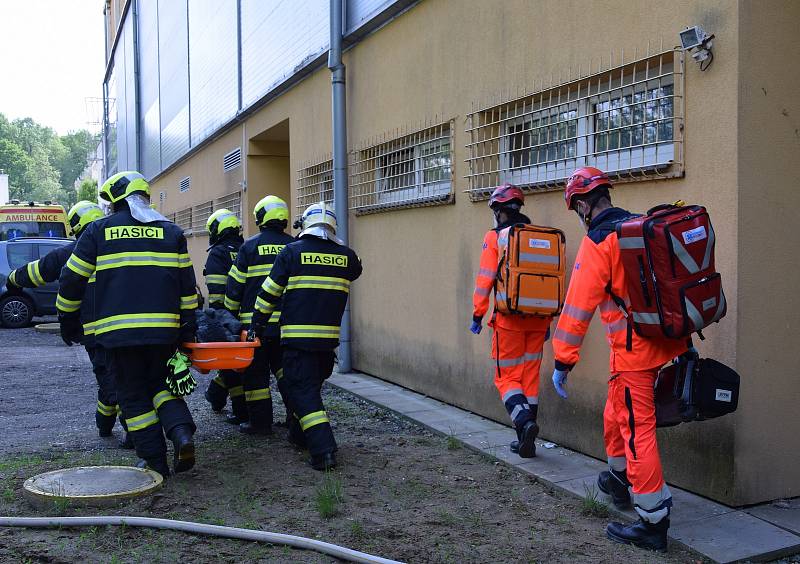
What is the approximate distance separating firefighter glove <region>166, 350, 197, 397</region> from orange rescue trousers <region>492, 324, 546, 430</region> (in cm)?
213

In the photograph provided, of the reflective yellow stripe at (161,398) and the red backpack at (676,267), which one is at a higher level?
the red backpack at (676,267)

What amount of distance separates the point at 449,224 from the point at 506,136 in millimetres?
1137

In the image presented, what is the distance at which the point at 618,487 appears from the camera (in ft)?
14.7

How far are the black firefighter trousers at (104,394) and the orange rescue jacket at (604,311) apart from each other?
3.30 m

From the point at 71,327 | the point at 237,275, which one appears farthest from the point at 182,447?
the point at 237,275

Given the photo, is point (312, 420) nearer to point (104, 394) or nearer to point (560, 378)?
point (104, 394)

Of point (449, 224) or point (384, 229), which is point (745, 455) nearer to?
point (449, 224)

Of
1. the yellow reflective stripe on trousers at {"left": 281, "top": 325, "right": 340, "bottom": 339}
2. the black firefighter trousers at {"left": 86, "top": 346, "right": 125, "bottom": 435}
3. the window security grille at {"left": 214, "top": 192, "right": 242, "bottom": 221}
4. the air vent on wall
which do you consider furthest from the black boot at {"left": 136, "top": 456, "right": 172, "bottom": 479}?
the air vent on wall

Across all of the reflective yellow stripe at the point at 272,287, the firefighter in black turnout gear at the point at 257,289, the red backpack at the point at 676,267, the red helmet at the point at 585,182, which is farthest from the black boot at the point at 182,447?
the red backpack at the point at 676,267

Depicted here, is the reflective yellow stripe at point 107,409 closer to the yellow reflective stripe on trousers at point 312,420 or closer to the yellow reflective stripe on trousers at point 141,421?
the yellow reflective stripe on trousers at point 141,421

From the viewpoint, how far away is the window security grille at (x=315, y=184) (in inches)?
410

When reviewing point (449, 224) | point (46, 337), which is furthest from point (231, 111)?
point (449, 224)

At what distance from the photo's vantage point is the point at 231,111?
591 inches

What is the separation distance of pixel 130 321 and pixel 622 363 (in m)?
3.02
